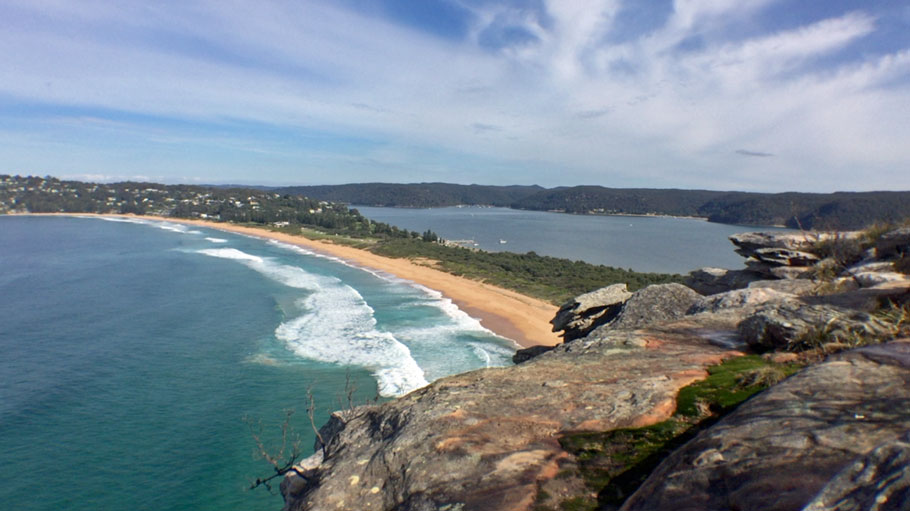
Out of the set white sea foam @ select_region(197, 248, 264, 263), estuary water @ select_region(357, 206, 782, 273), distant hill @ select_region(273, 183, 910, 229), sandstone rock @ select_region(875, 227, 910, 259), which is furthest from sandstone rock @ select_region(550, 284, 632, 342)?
distant hill @ select_region(273, 183, 910, 229)

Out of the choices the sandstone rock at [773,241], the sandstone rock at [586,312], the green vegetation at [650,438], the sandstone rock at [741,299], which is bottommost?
the sandstone rock at [586,312]

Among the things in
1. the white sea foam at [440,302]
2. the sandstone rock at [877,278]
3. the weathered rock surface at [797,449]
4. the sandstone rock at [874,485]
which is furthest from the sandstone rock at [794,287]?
the white sea foam at [440,302]

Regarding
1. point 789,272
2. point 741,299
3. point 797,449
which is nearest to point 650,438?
point 797,449

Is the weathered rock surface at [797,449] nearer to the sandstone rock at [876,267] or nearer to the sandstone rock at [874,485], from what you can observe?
the sandstone rock at [874,485]

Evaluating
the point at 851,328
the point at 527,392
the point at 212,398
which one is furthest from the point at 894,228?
the point at 212,398

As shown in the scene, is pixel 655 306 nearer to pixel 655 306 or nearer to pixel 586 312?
pixel 655 306

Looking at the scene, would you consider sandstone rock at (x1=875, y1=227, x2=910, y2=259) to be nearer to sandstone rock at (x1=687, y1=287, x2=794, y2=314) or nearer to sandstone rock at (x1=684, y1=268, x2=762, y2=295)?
sandstone rock at (x1=684, y1=268, x2=762, y2=295)
